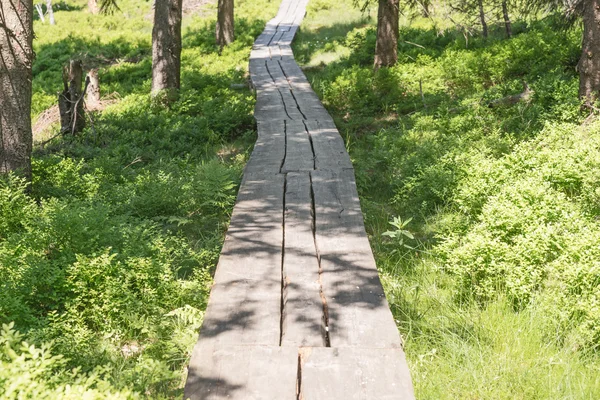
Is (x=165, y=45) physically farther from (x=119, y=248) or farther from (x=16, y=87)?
(x=119, y=248)

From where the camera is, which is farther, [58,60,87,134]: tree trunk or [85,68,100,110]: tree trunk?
[85,68,100,110]: tree trunk

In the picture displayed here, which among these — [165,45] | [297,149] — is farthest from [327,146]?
[165,45]

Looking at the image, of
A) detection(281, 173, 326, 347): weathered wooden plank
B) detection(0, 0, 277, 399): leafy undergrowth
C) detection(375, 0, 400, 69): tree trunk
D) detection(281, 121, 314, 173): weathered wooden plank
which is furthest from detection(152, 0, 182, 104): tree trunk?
detection(281, 173, 326, 347): weathered wooden plank

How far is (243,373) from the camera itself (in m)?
3.06

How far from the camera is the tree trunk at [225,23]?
20.3 metres

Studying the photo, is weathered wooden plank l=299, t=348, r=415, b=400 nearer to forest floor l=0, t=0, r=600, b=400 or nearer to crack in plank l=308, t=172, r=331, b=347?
crack in plank l=308, t=172, r=331, b=347

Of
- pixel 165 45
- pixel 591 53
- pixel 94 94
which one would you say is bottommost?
pixel 94 94

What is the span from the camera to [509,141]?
7930mm

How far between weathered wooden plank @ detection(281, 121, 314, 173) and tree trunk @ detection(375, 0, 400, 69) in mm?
5070

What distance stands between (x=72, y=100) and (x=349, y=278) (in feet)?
26.9

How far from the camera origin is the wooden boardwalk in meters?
2.99

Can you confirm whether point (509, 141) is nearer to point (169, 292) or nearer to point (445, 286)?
point (445, 286)

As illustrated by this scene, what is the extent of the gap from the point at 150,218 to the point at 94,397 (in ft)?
12.9

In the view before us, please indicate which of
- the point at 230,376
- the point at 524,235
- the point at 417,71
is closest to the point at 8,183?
the point at 230,376
